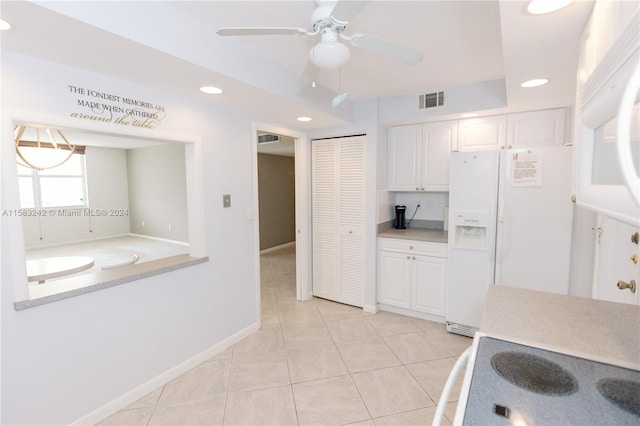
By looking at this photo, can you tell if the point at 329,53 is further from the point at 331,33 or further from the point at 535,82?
the point at 535,82

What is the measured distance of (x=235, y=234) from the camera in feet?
9.42

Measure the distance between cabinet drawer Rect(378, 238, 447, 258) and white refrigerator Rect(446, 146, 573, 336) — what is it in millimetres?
160

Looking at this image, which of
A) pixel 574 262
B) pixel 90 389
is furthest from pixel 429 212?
pixel 90 389

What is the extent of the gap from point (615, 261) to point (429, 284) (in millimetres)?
1550

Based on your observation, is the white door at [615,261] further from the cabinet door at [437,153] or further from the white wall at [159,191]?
the white wall at [159,191]

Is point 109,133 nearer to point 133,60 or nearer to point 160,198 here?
point 133,60

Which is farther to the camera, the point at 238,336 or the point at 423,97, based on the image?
the point at 423,97

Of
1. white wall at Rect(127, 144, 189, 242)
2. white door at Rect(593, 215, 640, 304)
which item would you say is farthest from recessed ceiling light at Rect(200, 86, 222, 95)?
white wall at Rect(127, 144, 189, 242)

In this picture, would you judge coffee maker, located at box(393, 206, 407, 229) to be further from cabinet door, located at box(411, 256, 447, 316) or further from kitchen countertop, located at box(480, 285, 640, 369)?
kitchen countertop, located at box(480, 285, 640, 369)

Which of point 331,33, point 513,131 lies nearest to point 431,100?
point 513,131

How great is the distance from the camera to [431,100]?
313 centimetres

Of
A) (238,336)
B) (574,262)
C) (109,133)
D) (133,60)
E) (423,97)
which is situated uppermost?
(423,97)

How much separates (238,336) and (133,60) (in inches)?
93.3

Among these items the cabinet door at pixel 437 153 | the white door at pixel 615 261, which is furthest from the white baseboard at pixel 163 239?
the white door at pixel 615 261
